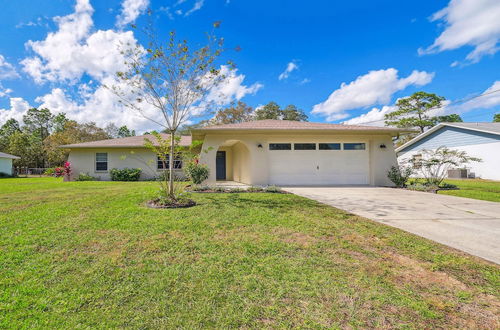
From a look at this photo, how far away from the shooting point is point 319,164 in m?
11.7

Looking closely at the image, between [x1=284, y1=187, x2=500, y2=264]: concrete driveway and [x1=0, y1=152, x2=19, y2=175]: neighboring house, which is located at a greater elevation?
[x1=0, y1=152, x2=19, y2=175]: neighboring house

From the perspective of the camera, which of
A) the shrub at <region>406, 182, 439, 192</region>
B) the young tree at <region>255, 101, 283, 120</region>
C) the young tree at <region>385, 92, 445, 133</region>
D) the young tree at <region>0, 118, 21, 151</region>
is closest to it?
the shrub at <region>406, 182, 439, 192</region>

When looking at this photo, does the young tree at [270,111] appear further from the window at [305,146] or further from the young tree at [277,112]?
the window at [305,146]

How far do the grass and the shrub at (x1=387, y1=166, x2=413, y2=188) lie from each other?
8.21m

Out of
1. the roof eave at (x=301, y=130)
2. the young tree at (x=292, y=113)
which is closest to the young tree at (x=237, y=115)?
the young tree at (x=292, y=113)

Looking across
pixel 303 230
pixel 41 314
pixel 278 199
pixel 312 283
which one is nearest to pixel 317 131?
pixel 278 199

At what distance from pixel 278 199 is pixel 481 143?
1717cm

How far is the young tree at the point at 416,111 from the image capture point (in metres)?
26.1

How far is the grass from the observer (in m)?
1.85

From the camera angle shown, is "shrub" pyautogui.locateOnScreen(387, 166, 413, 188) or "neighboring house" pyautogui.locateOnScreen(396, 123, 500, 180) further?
"neighboring house" pyautogui.locateOnScreen(396, 123, 500, 180)

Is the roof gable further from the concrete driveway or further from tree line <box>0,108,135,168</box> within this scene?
tree line <box>0,108,135,168</box>

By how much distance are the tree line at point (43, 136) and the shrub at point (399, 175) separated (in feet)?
Result: 101

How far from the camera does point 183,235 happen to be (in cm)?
379

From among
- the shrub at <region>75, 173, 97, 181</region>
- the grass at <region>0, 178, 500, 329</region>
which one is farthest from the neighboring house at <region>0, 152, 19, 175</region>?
the grass at <region>0, 178, 500, 329</region>
